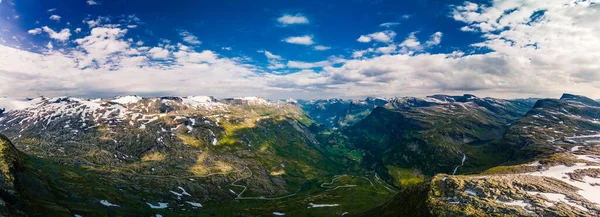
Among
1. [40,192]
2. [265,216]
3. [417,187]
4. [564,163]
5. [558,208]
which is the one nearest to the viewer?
[558,208]

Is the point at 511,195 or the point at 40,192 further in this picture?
the point at 40,192

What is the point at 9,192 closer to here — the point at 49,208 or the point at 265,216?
the point at 49,208

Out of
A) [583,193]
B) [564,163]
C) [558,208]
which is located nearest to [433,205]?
[558,208]

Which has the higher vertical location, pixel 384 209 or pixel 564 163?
pixel 564 163

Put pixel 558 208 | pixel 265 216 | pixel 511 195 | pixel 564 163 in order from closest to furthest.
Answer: pixel 558 208, pixel 511 195, pixel 564 163, pixel 265 216

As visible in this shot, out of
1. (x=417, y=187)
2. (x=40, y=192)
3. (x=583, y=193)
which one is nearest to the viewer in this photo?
(x=583, y=193)

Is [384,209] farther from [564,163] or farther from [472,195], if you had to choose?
[564,163]

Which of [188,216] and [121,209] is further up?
[121,209]

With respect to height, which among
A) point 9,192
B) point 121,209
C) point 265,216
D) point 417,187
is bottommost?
point 265,216

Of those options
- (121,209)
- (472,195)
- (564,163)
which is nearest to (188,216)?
(121,209)
